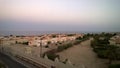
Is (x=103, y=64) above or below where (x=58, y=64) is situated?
below

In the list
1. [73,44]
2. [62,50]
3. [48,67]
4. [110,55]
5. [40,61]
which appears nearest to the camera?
[48,67]

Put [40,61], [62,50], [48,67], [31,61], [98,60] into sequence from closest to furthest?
[48,67] → [40,61] → [31,61] → [98,60] → [62,50]

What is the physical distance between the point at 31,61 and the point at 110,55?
8.75 metres

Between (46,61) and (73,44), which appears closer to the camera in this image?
(46,61)

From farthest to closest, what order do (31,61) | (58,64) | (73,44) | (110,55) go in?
(73,44) < (110,55) < (31,61) < (58,64)

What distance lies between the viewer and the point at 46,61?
57.4 feet

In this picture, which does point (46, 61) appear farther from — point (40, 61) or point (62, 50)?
point (62, 50)

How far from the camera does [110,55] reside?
2198cm

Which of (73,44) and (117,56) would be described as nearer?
(117,56)

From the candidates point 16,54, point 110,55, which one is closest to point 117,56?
point 110,55

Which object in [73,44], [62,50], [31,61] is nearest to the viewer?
[31,61]

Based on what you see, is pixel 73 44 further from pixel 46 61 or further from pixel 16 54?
pixel 46 61

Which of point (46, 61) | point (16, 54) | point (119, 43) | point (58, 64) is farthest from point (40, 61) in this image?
point (119, 43)

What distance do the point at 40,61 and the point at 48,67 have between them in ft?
6.35
